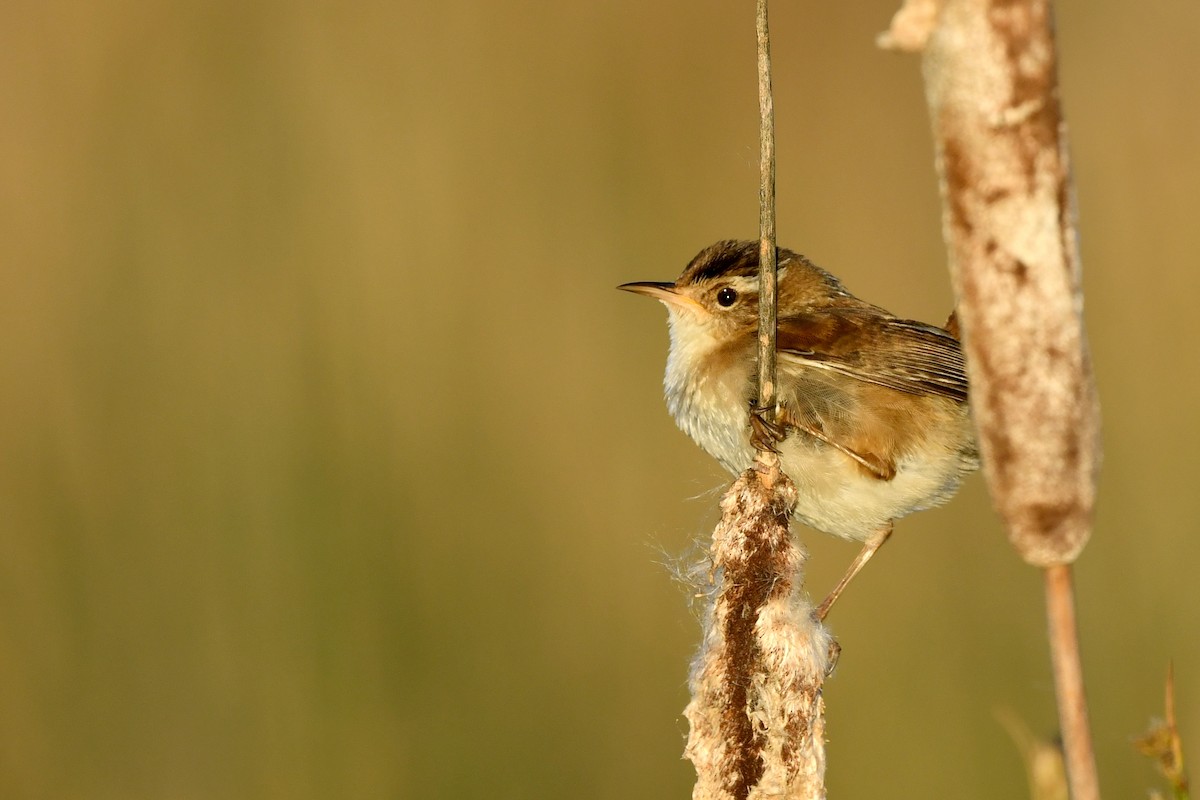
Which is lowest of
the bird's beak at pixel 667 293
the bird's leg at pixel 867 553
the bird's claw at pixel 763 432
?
the bird's leg at pixel 867 553

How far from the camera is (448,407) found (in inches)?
185

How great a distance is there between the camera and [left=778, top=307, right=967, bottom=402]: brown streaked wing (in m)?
3.39

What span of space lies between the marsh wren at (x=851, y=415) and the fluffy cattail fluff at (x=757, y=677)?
930 millimetres

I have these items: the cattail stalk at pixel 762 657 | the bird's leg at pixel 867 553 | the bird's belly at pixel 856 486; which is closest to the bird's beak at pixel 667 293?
the bird's belly at pixel 856 486

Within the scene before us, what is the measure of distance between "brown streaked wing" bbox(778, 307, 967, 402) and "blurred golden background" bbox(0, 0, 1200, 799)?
1.08m

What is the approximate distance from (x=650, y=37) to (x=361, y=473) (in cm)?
231

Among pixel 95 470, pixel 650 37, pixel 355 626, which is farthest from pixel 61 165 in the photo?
pixel 650 37

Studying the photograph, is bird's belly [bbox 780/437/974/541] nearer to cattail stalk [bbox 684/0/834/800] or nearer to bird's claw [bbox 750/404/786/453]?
bird's claw [bbox 750/404/786/453]

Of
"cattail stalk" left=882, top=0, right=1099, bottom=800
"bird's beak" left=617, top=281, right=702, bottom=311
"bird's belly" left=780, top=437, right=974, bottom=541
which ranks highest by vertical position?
"cattail stalk" left=882, top=0, right=1099, bottom=800

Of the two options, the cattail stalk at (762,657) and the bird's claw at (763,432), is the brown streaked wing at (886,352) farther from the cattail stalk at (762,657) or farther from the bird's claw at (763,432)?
the cattail stalk at (762,657)

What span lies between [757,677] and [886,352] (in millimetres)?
1561

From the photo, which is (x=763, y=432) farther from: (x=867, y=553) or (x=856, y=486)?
(x=867, y=553)

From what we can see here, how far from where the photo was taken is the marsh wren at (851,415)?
328cm

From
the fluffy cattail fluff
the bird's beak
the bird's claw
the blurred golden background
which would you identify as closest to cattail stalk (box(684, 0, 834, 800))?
the fluffy cattail fluff
